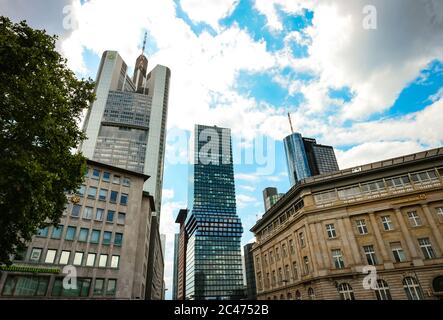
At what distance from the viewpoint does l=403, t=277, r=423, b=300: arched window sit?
2761cm

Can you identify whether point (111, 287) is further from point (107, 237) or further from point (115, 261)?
point (107, 237)

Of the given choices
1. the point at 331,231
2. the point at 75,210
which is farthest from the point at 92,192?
the point at 331,231

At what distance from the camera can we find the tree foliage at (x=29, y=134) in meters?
12.3

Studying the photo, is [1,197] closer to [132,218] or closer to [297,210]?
[132,218]

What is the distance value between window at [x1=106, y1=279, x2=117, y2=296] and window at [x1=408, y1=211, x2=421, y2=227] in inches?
1562

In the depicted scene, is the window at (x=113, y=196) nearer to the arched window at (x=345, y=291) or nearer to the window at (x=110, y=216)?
the window at (x=110, y=216)

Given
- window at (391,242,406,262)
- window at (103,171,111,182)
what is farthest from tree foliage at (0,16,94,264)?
window at (391,242,406,262)

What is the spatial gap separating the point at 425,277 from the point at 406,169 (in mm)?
12942

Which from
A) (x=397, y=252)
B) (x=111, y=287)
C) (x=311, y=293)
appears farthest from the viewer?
(x=111, y=287)

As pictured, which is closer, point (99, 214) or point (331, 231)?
point (331, 231)

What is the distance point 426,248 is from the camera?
2902 cm

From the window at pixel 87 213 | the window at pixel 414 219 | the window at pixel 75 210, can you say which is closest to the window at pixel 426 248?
the window at pixel 414 219

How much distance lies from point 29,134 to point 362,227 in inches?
1425
